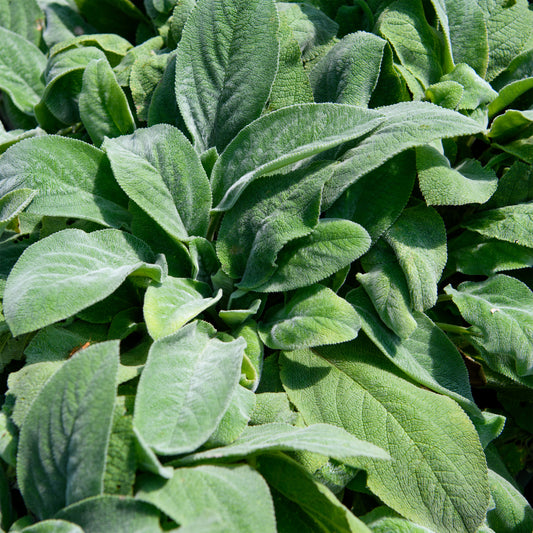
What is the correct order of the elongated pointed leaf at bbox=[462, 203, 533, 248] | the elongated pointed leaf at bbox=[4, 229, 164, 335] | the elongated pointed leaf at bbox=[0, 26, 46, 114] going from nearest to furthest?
the elongated pointed leaf at bbox=[4, 229, 164, 335] → the elongated pointed leaf at bbox=[462, 203, 533, 248] → the elongated pointed leaf at bbox=[0, 26, 46, 114]

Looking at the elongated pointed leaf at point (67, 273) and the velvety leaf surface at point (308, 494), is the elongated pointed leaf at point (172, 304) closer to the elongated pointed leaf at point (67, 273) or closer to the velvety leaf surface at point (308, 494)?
the elongated pointed leaf at point (67, 273)

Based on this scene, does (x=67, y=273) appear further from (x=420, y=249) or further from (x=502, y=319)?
(x=502, y=319)

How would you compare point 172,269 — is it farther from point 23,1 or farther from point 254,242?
point 23,1

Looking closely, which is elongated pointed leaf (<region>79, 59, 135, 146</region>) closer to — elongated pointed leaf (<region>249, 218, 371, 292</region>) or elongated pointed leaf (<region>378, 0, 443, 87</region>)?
elongated pointed leaf (<region>249, 218, 371, 292</region>)

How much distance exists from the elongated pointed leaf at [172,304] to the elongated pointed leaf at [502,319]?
26.2 inches

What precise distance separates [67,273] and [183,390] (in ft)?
1.21

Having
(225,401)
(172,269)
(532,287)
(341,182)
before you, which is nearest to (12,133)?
(172,269)

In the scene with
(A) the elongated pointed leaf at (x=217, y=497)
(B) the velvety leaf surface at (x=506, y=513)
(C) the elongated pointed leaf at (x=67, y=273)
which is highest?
(C) the elongated pointed leaf at (x=67, y=273)

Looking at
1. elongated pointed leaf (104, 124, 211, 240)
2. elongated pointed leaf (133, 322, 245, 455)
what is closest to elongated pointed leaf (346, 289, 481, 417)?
elongated pointed leaf (133, 322, 245, 455)

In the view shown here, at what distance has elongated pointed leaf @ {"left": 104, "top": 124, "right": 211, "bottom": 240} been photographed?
1.34m

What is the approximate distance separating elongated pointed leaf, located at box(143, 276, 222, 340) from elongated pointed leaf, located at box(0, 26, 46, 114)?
1.00m

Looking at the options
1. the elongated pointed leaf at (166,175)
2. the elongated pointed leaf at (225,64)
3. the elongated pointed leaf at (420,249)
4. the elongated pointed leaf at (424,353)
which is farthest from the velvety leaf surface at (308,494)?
the elongated pointed leaf at (225,64)

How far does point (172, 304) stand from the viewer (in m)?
1.25

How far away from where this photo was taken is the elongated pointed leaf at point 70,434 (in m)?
0.99
